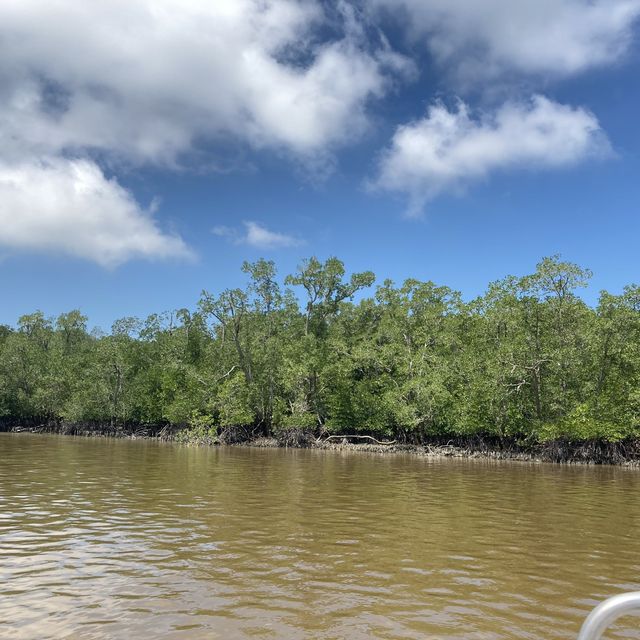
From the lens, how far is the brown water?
282 inches

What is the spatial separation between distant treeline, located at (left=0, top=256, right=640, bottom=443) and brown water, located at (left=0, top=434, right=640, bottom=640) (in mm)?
23366

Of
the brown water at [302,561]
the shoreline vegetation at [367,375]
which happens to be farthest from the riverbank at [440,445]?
the brown water at [302,561]

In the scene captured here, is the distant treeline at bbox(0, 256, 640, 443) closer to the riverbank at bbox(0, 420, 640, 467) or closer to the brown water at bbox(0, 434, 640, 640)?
the riverbank at bbox(0, 420, 640, 467)

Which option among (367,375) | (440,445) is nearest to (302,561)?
(440,445)

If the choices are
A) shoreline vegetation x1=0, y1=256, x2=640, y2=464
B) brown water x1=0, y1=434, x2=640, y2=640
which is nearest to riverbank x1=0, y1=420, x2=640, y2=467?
shoreline vegetation x1=0, y1=256, x2=640, y2=464

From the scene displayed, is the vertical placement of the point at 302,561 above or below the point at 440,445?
above

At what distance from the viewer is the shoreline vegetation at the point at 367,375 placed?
135 ft

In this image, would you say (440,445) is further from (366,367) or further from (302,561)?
(302,561)

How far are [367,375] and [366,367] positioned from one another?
55.3 inches

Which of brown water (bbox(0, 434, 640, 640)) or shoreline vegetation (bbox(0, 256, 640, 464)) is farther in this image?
shoreline vegetation (bbox(0, 256, 640, 464))

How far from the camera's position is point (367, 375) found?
2379 inches

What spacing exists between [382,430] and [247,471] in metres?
29.9

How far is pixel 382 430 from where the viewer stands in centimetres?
5503

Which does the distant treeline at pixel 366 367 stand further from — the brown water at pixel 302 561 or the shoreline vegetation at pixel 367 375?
the brown water at pixel 302 561
